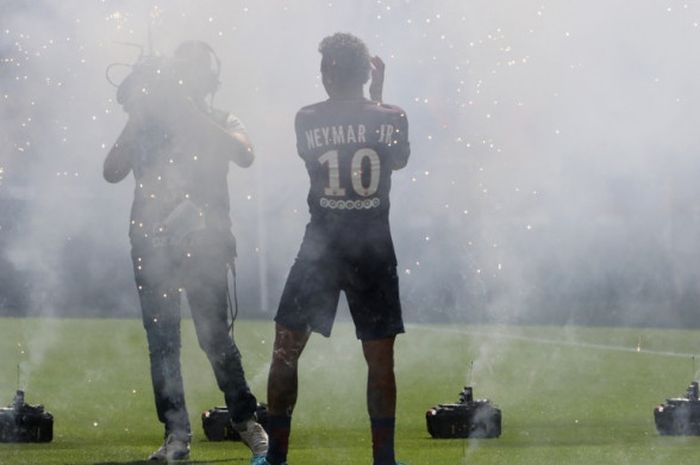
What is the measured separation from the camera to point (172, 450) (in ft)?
26.4

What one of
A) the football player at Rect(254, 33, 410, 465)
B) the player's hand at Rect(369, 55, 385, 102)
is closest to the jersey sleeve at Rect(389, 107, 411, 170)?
the football player at Rect(254, 33, 410, 465)

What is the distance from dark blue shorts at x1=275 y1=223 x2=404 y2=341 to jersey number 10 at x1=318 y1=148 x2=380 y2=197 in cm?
19

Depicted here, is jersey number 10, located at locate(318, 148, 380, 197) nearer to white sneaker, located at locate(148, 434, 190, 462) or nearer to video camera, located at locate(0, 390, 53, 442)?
white sneaker, located at locate(148, 434, 190, 462)

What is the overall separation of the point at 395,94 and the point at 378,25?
213cm

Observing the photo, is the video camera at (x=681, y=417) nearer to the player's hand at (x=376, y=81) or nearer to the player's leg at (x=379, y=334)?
the player's leg at (x=379, y=334)

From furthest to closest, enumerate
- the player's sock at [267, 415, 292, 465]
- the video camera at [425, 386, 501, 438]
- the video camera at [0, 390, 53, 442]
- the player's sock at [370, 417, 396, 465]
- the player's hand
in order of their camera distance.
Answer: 1. the video camera at [425, 386, 501, 438]
2. the video camera at [0, 390, 53, 442]
3. the player's hand
4. the player's sock at [267, 415, 292, 465]
5. the player's sock at [370, 417, 396, 465]

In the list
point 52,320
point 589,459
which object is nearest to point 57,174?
point 52,320

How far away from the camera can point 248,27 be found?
39.5 feet

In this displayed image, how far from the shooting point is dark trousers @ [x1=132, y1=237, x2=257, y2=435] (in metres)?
7.93

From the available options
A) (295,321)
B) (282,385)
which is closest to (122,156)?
(295,321)

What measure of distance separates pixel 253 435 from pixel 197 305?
2.04 feet

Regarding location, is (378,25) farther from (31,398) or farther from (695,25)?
(31,398)

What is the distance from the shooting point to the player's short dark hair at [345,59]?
718 cm

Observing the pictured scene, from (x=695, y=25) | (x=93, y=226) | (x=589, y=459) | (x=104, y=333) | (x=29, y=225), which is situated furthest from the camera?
(x=93, y=226)
